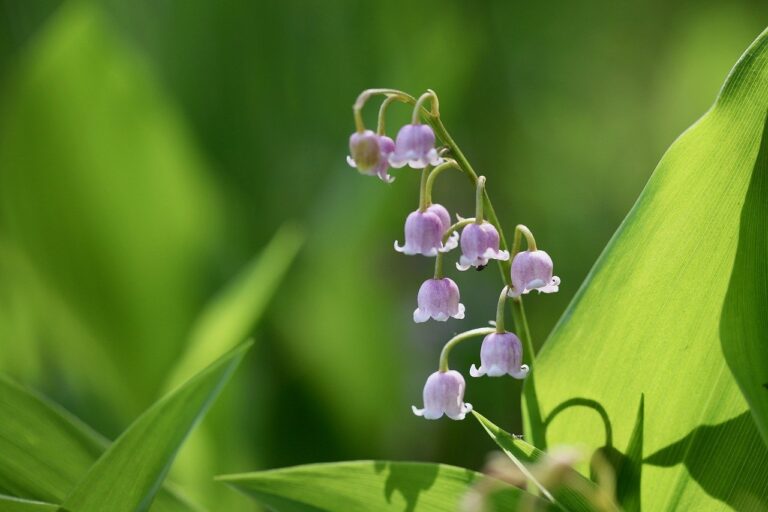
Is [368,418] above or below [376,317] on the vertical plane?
below

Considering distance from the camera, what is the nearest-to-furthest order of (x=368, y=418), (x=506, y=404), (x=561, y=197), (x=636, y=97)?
1. (x=368, y=418)
2. (x=506, y=404)
3. (x=561, y=197)
4. (x=636, y=97)

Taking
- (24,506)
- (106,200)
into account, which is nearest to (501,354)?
(24,506)

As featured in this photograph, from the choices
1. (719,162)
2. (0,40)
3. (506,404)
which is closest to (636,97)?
(506,404)

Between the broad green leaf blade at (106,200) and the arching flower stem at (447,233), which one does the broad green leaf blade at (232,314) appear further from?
the arching flower stem at (447,233)

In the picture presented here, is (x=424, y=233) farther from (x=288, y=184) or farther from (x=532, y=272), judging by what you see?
(x=288, y=184)

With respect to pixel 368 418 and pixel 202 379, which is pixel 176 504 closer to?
pixel 202 379

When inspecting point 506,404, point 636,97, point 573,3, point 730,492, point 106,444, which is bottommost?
point 506,404

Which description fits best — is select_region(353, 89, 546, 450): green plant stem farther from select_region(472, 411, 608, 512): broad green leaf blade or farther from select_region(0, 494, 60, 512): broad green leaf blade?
select_region(0, 494, 60, 512): broad green leaf blade

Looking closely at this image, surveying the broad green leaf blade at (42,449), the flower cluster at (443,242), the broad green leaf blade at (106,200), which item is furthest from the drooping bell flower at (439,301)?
the broad green leaf blade at (106,200)
